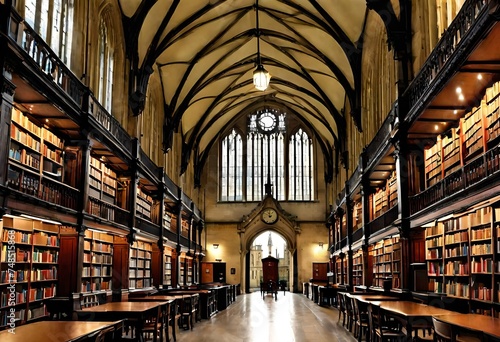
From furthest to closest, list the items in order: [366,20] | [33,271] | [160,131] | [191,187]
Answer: [191,187]
[160,131]
[366,20]
[33,271]

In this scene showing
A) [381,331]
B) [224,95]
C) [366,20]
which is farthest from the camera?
[224,95]

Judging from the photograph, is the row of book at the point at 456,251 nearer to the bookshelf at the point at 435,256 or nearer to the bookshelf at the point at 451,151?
the bookshelf at the point at 435,256

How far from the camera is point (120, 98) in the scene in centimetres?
1741

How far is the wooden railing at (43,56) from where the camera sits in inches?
345

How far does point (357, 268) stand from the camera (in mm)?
22906

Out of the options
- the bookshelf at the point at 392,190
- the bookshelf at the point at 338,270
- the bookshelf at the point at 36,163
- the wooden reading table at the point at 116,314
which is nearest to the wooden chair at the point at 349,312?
the bookshelf at the point at 392,190

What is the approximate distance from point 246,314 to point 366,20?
1002 centimetres

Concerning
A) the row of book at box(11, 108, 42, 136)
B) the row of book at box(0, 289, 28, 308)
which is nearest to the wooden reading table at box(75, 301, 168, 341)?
the row of book at box(0, 289, 28, 308)

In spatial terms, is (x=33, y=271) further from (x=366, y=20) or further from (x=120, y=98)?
(x=366, y=20)

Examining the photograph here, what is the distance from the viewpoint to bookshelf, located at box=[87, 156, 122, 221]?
13.6 meters

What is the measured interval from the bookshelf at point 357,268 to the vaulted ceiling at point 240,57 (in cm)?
535

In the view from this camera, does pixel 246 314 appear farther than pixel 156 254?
No

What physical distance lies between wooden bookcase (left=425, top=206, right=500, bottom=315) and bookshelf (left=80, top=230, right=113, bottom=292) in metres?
7.99

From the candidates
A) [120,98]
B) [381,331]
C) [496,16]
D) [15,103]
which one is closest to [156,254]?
[120,98]
